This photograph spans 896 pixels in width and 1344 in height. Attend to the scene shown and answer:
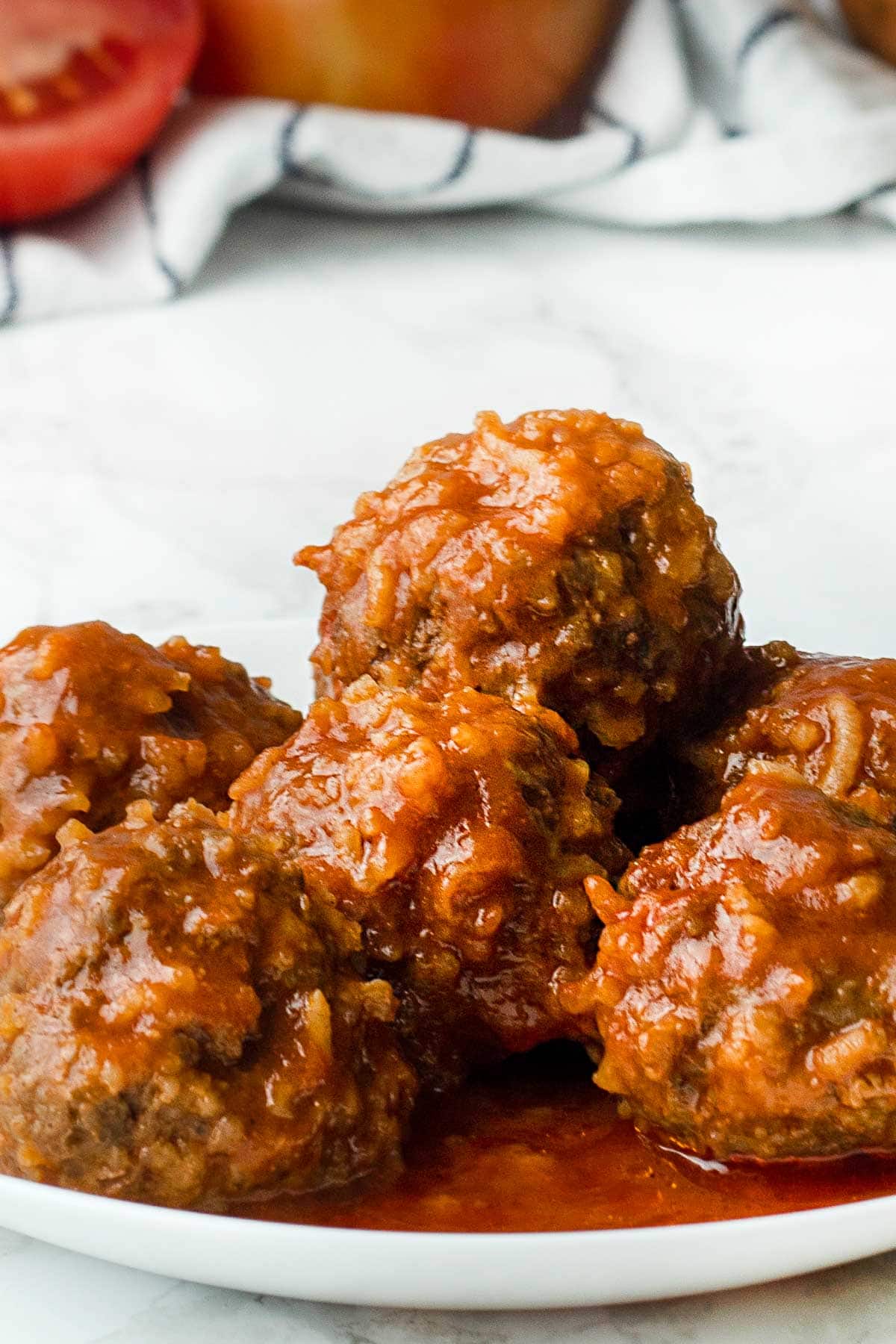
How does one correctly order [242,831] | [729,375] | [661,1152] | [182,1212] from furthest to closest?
[729,375]
[242,831]
[661,1152]
[182,1212]

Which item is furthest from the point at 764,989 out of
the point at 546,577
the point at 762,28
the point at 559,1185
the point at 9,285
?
the point at 762,28

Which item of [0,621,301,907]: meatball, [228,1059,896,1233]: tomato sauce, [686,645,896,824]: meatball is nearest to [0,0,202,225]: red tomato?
[0,621,301,907]: meatball

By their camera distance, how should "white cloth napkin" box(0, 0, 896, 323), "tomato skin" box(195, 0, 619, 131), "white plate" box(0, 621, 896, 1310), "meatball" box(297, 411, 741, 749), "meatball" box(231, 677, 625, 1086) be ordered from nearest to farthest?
"white plate" box(0, 621, 896, 1310), "meatball" box(231, 677, 625, 1086), "meatball" box(297, 411, 741, 749), "white cloth napkin" box(0, 0, 896, 323), "tomato skin" box(195, 0, 619, 131)

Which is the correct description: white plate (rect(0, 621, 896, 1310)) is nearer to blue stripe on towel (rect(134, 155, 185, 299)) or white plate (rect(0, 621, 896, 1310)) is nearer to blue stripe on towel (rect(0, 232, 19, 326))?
blue stripe on towel (rect(0, 232, 19, 326))

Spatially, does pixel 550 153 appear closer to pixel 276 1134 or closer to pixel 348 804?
pixel 348 804

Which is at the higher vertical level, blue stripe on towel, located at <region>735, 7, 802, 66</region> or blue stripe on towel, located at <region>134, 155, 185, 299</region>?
blue stripe on towel, located at <region>735, 7, 802, 66</region>

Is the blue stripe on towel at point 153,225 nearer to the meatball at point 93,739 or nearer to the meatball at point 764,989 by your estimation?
the meatball at point 93,739

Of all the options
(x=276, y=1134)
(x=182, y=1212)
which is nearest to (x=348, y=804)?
(x=276, y=1134)
